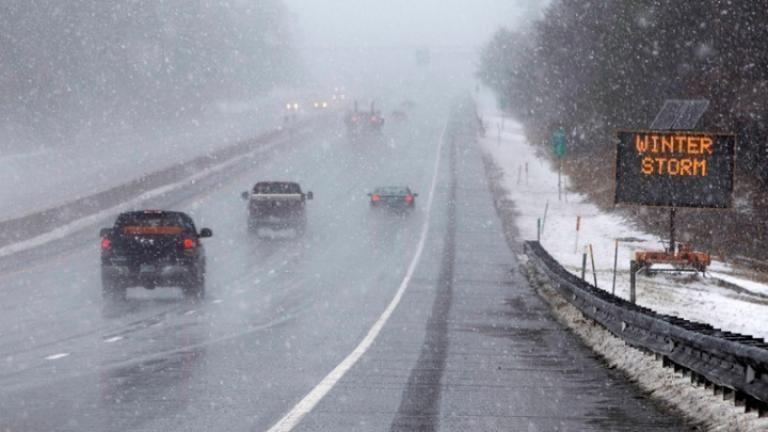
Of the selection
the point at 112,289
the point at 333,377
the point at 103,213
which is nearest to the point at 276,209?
the point at 103,213

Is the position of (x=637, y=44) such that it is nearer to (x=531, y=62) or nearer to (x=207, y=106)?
(x=531, y=62)

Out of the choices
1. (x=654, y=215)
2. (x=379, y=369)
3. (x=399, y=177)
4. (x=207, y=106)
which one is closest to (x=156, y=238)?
(x=379, y=369)

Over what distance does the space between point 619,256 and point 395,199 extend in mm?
13963

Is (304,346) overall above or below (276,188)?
below

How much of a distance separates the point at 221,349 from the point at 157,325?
405 centimetres

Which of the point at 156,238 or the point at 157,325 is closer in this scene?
the point at 157,325

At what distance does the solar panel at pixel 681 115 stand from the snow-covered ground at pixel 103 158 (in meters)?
25.7

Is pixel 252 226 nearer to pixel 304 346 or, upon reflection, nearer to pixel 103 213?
pixel 103 213

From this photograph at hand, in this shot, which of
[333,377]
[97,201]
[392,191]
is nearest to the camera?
[333,377]

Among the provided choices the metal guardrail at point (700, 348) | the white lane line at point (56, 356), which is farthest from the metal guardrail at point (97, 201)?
the metal guardrail at point (700, 348)

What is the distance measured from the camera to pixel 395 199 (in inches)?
2168

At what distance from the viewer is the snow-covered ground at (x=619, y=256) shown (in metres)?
28.3

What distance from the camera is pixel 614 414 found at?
1126 cm

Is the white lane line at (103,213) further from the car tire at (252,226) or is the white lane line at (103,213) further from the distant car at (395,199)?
the distant car at (395,199)
